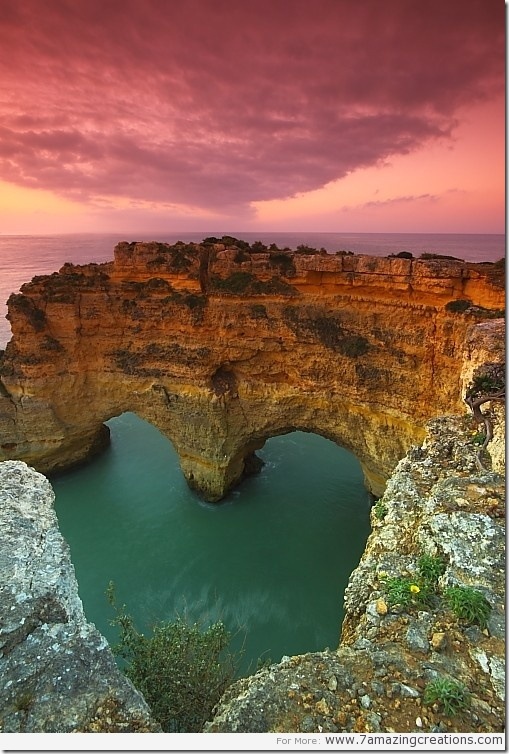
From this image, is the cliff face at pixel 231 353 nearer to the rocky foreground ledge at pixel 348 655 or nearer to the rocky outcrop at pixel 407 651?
the rocky outcrop at pixel 407 651

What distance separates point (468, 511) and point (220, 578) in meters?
8.04

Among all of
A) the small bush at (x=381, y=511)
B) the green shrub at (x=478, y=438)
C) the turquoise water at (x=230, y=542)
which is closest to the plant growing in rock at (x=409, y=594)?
the small bush at (x=381, y=511)

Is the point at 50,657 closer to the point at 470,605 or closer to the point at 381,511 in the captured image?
the point at 470,605

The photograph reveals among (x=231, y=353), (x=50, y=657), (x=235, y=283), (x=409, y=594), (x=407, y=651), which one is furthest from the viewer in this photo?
(x=231, y=353)

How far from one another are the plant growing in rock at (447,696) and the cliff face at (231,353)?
25.7 feet

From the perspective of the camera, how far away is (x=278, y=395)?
12.8m

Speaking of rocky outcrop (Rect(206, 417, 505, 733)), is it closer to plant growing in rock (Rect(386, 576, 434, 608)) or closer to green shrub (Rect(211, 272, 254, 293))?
plant growing in rock (Rect(386, 576, 434, 608))

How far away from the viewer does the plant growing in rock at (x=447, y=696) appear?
2.84 m

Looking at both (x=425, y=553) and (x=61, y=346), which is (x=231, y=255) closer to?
(x=61, y=346)

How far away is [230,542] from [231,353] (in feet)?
17.9

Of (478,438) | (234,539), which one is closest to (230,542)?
(234,539)

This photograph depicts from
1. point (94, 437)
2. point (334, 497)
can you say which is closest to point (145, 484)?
point (94, 437)

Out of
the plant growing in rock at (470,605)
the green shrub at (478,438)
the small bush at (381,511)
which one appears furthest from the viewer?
the green shrub at (478,438)

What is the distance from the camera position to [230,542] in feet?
39.2
